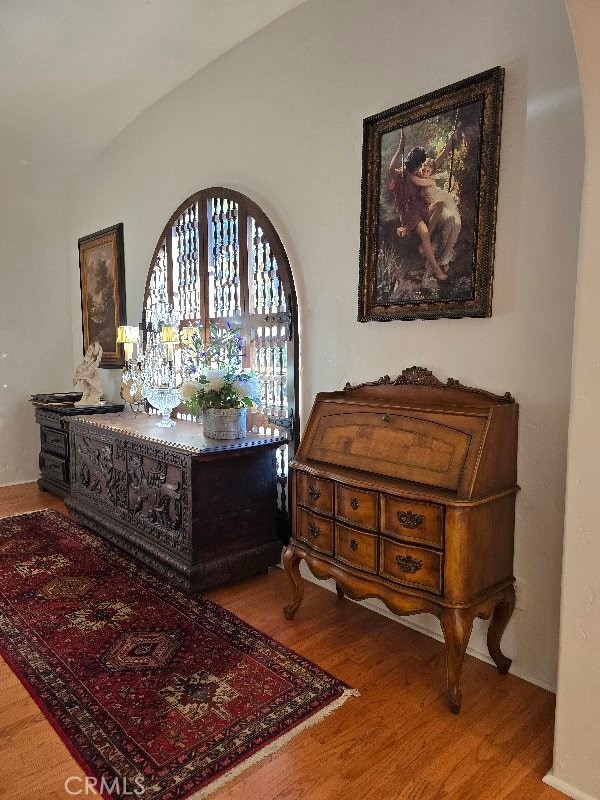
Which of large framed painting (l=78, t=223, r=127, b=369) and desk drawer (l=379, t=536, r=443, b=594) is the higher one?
large framed painting (l=78, t=223, r=127, b=369)

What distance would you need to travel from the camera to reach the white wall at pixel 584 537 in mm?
1735

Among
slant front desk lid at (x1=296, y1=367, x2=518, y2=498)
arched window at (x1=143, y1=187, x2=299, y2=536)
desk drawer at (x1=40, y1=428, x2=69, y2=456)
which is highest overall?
arched window at (x1=143, y1=187, x2=299, y2=536)

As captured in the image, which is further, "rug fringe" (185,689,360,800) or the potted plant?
the potted plant

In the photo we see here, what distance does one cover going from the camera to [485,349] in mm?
2537

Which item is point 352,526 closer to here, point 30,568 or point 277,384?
point 277,384

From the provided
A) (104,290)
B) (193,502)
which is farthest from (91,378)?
(193,502)

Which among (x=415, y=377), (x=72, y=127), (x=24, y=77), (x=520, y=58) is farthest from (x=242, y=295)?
(x=72, y=127)

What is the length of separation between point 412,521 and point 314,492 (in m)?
0.58

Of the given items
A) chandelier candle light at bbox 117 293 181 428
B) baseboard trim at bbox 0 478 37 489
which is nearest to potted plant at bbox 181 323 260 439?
chandelier candle light at bbox 117 293 181 428

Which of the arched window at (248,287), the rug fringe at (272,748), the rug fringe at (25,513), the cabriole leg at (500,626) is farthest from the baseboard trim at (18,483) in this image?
the cabriole leg at (500,626)

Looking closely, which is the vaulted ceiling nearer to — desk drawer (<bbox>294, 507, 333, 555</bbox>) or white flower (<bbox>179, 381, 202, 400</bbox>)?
white flower (<bbox>179, 381, 202, 400</bbox>)

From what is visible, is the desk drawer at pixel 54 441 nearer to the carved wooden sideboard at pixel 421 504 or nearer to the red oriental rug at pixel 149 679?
the red oriental rug at pixel 149 679

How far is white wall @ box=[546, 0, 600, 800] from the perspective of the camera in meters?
1.74

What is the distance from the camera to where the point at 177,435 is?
11.6 ft
